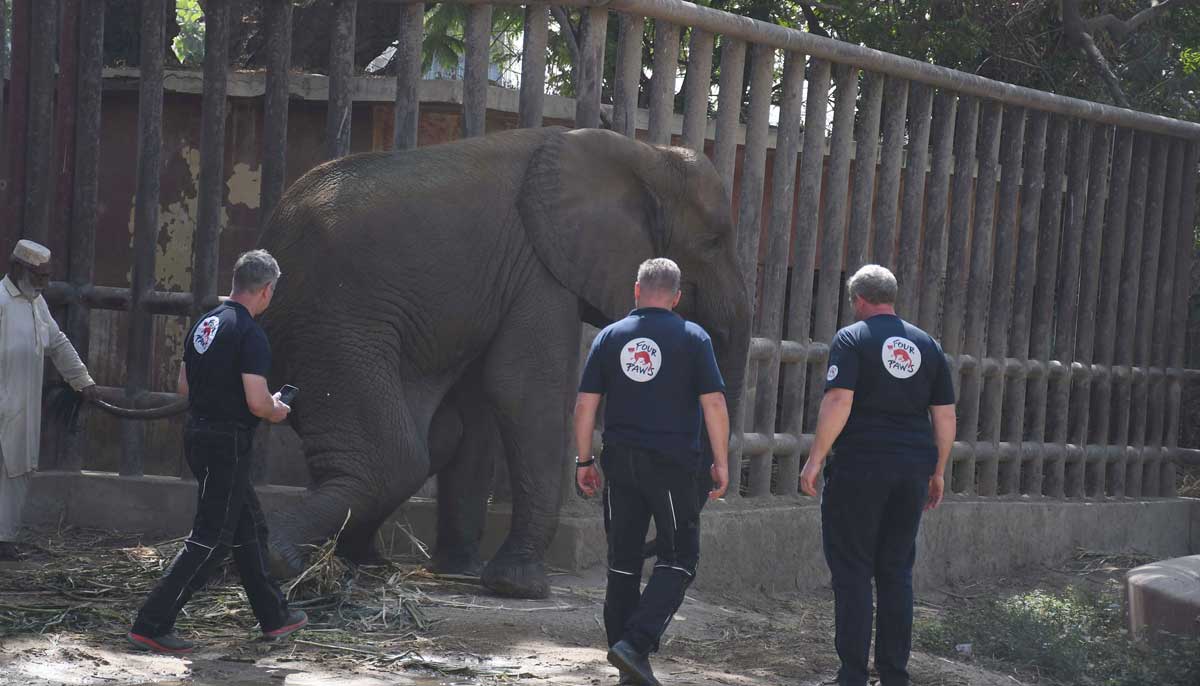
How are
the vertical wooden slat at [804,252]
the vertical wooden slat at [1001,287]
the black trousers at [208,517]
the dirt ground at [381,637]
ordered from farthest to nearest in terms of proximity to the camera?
the vertical wooden slat at [1001,287]
the vertical wooden slat at [804,252]
the black trousers at [208,517]
the dirt ground at [381,637]

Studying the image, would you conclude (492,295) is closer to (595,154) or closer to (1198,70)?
(595,154)

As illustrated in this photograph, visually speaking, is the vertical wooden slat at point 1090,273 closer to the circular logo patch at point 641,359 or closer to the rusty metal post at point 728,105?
the rusty metal post at point 728,105

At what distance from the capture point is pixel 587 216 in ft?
25.3

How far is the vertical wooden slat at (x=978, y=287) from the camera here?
427 inches

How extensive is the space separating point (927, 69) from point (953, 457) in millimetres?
2655

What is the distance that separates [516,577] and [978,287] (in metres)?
4.99

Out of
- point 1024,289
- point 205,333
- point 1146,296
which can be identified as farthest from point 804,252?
point 205,333

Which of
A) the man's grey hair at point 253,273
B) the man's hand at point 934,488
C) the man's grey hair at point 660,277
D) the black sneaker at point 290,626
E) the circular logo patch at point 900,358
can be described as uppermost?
the man's grey hair at point 660,277

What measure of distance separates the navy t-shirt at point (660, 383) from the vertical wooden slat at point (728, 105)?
3064 mm

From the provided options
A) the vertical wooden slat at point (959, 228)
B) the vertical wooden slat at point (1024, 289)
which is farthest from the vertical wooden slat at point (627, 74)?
the vertical wooden slat at point (1024, 289)

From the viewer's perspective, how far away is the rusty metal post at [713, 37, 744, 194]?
9023 mm

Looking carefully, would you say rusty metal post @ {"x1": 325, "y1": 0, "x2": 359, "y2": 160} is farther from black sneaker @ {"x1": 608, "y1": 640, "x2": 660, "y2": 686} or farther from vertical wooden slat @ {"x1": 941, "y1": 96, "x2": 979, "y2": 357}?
vertical wooden slat @ {"x1": 941, "y1": 96, "x2": 979, "y2": 357}

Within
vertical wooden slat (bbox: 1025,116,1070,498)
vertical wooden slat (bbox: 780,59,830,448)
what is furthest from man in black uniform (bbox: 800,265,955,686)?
vertical wooden slat (bbox: 1025,116,1070,498)

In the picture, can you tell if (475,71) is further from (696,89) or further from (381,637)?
(381,637)
